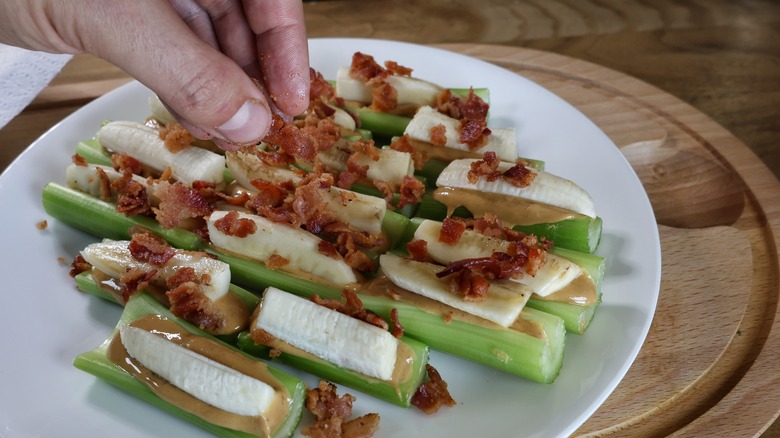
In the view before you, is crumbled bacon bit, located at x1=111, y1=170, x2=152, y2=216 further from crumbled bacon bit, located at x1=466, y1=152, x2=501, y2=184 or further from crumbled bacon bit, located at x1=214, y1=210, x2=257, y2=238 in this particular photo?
crumbled bacon bit, located at x1=466, y1=152, x2=501, y2=184

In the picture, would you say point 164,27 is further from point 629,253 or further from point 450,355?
point 629,253

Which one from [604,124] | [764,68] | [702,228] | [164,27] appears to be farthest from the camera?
[764,68]

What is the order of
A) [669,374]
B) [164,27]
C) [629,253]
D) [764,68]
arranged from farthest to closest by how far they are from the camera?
1. [764,68]
2. [629,253]
3. [669,374]
4. [164,27]

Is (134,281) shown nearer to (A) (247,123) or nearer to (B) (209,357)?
(B) (209,357)

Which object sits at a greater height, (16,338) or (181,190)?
(181,190)

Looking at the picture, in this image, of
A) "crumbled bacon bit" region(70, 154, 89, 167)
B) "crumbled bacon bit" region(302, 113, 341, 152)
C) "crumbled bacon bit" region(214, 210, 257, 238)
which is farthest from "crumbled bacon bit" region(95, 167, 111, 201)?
"crumbled bacon bit" region(302, 113, 341, 152)

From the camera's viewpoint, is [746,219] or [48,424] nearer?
[48,424]

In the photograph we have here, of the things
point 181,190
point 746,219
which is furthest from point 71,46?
point 746,219
